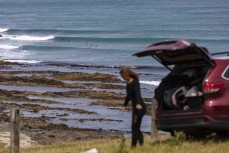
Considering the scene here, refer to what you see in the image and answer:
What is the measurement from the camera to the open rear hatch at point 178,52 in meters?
11.0

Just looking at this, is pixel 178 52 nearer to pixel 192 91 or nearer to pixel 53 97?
pixel 192 91

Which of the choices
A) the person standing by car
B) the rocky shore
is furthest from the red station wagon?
the rocky shore

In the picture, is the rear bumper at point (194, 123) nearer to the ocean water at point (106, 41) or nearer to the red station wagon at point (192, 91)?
the red station wagon at point (192, 91)

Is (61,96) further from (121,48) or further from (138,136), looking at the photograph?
(121,48)

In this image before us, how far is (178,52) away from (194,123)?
1.28 meters

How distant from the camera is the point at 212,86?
11062mm

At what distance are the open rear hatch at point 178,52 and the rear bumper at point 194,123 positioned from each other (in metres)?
0.98

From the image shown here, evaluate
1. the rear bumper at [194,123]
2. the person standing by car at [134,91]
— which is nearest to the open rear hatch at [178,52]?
the person standing by car at [134,91]

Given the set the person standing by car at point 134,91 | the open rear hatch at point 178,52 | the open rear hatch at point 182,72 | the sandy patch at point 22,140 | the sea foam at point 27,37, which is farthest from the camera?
the sea foam at point 27,37

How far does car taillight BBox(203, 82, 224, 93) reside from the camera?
436 inches

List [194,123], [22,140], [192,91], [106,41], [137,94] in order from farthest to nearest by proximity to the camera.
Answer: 1. [106,41]
2. [22,140]
3. [137,94]
4. [192,91]
5. [194,123]

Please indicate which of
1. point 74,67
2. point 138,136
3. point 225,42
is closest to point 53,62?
point 74,67

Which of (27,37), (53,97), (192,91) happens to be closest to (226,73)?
(192,91)

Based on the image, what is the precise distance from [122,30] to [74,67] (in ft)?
106
